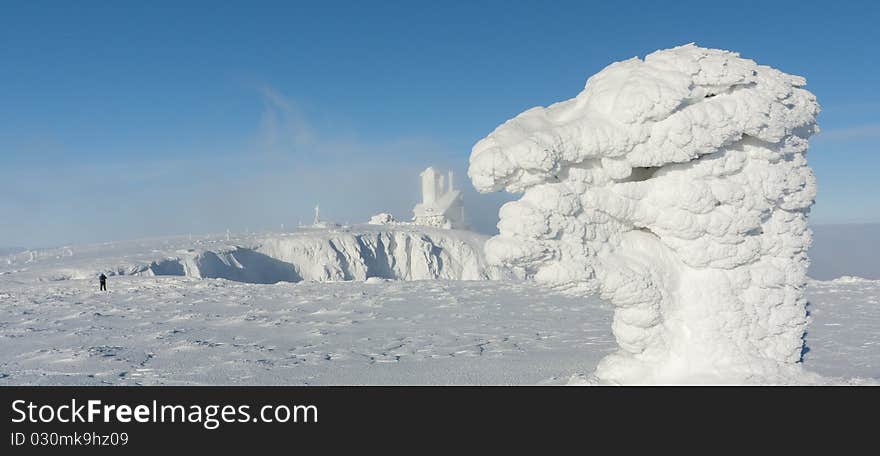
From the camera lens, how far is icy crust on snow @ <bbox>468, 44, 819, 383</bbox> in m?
8.15

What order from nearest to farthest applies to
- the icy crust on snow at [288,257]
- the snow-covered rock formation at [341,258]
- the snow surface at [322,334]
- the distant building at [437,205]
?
1. the snow surface at [322,334]
2. the icy crust on snow at [288,257]
3. the snow-covered rock formation at [341,258]
4. the distant building at [437,205]

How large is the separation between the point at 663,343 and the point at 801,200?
2882 mm

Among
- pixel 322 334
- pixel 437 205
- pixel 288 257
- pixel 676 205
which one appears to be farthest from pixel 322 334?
pixel 437 205

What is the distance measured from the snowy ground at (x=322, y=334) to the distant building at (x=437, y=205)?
133 feet


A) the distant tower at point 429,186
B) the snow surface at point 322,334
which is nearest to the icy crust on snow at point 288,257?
the snow surface at point 322,334

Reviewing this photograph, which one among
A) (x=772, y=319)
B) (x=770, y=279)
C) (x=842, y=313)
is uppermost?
(x=770, y=279)

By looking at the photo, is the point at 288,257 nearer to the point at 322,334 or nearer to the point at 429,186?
the point at 429,186

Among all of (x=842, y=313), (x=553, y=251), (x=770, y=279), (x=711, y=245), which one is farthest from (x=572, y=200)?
(x=842, y=313)

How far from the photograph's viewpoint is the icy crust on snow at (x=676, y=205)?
815 centimetres

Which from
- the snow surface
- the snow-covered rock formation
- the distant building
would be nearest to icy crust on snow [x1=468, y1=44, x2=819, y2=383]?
the snow surface

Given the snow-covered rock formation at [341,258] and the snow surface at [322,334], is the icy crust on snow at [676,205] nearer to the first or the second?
the snow surface at [322,334]

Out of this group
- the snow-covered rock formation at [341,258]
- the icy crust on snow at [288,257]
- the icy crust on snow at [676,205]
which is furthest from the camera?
the snow-covered rock formation at [341,258]

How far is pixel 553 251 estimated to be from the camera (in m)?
8.59

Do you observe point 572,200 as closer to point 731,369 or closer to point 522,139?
point 522,139
